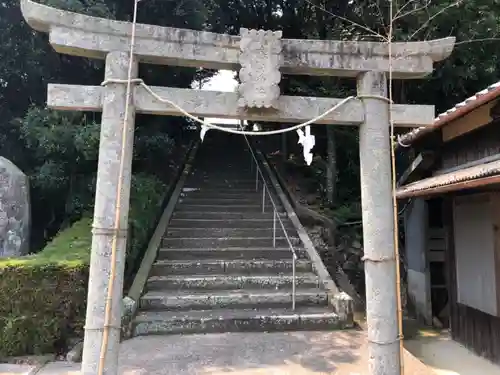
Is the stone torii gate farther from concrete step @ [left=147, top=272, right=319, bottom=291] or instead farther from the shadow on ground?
concrete step @ [left=147, top=272, right=319, bottom=291]

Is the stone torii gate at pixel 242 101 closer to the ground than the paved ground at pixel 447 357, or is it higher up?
higher up

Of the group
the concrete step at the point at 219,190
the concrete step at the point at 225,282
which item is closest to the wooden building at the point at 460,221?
the concrete step at the point at 225,282

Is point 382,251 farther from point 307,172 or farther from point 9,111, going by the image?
point 307,172

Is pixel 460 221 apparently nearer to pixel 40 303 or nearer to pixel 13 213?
pixel 40 303

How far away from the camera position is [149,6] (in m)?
8.94

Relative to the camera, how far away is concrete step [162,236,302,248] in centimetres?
824

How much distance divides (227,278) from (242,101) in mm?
3939

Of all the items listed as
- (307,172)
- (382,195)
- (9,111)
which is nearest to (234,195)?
(307,172)

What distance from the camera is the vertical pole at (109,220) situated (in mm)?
3396

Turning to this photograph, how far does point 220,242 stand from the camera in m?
8.36

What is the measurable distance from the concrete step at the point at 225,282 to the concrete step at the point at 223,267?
0.69 feet

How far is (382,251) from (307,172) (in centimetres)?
1066

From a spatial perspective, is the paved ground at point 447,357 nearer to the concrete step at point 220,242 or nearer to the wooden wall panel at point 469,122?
the concrete step at point 220,242

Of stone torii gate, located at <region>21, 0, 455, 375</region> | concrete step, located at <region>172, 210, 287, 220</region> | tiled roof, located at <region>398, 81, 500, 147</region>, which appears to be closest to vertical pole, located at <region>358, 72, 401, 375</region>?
stone torii gate, located at <region>21, 0, 455, 375</region>
